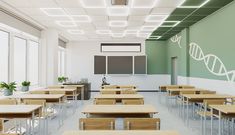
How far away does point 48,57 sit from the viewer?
1152 centimetres

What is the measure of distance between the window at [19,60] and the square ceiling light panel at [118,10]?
11.1 ft

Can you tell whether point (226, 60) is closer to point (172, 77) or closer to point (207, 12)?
point (207, 12)

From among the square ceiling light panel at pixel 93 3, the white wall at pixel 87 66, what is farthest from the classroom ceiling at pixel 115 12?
the white wall at pixel 87 66

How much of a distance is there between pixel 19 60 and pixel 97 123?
7298 mm

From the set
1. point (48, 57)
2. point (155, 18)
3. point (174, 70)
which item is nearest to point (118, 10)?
point (155, 18)

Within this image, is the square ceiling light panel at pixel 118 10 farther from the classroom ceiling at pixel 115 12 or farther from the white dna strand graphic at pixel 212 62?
the white dna strand graphic at pixel 212 62

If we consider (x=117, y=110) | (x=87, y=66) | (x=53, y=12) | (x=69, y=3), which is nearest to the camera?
(x=117, y=110)

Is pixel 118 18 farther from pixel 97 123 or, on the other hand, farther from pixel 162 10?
pixel 97 123

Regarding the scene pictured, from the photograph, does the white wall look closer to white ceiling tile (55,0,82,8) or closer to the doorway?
the doorway

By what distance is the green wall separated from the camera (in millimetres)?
16945

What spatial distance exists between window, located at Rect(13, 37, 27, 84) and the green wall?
8.68m

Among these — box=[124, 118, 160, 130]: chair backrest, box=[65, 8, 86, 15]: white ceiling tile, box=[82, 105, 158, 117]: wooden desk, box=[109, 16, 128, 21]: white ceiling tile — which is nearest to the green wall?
box=[109, 16, 128, 21]: white ceiling tile

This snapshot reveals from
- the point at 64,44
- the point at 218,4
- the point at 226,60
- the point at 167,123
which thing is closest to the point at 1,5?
the point at 167,123

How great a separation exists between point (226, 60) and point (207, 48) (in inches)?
68.0
